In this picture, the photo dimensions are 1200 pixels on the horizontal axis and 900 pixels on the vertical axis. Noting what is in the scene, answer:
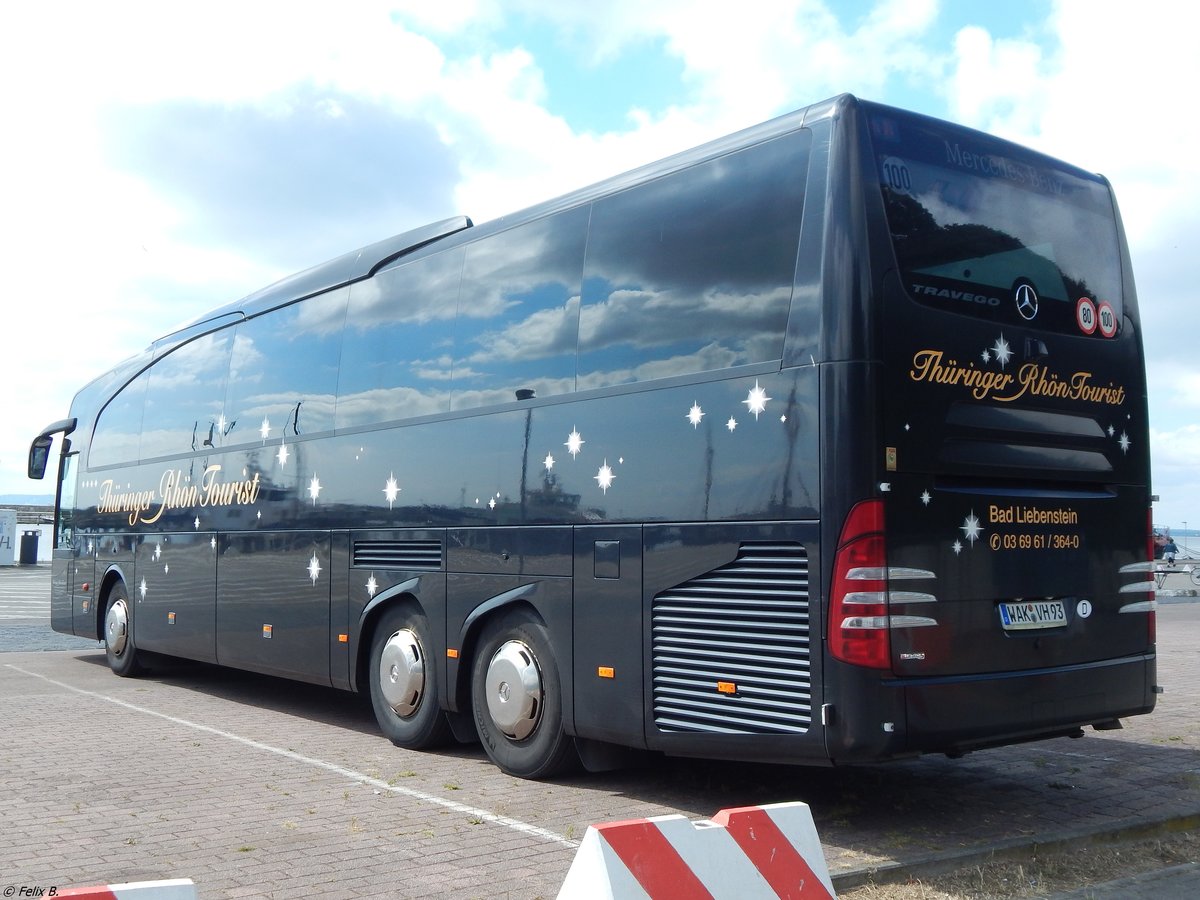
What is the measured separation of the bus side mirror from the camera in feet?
56.4

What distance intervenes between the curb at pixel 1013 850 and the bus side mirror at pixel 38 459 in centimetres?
1490

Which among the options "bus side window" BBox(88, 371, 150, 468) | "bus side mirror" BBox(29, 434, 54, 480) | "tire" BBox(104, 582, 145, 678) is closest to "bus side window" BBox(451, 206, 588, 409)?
"bus side window" BBox(88, 371, 150, 468)

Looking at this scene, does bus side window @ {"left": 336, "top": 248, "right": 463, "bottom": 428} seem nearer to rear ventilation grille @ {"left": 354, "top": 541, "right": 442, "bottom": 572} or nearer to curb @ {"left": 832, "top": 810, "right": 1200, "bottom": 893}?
rear ventilation grille @ {"left": 354, "top": 541, "right": 442, "bottom": 572}

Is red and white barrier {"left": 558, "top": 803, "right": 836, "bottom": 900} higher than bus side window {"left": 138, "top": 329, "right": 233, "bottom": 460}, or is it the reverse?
bus side window {"left": 138, "top": 329, "right": 233, "bottom": 460}

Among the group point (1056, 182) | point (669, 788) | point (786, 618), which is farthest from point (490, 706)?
point (1056, 182)

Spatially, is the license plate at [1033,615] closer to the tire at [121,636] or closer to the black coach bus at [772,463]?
the black coach bus at [772,463]

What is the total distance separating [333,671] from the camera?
32.6 ft

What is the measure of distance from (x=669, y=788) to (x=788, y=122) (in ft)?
13.3

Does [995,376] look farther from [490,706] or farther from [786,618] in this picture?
[490,706]

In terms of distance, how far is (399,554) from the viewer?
9.18 metres

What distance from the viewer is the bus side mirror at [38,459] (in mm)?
17203

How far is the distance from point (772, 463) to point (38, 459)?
46.6 feet

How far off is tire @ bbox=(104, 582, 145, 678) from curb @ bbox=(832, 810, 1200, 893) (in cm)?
1083

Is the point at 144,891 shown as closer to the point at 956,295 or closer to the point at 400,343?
the point at 956,295
